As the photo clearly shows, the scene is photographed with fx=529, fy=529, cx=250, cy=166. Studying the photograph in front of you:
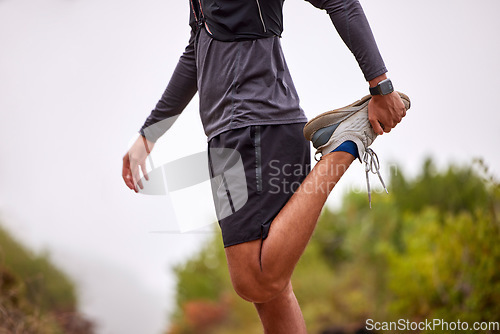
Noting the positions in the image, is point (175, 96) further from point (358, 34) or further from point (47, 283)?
point (47, 283)

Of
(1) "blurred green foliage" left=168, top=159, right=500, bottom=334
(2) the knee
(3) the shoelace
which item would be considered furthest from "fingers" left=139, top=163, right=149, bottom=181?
(1) "blurred green foliage" left=168, top=159, right=500, bottom=334

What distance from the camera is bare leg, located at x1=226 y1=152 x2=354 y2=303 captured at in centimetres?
120

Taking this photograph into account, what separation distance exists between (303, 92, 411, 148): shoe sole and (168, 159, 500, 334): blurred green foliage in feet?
3.16

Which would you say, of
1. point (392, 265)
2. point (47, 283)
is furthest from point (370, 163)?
point (47, 283)

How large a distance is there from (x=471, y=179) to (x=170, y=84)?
4.43 metres

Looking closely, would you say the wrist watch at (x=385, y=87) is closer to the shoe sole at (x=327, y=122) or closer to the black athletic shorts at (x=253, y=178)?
the shoe sole at (x=327, y=122)

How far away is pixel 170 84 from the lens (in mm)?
1524

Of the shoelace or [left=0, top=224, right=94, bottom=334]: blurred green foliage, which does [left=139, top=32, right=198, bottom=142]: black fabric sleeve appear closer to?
the shoelace

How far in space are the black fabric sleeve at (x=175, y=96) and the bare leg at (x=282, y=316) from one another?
605mm

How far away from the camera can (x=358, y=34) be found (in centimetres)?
121

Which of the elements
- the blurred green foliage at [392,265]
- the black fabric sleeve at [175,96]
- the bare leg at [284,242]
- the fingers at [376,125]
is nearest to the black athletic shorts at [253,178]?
the bare leg at [284,242]

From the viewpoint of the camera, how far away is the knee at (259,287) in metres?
1.22

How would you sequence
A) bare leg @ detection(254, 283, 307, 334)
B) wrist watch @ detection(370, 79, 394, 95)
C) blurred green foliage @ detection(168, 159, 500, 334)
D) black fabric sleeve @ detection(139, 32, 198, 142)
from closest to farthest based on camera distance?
wrist watch @ detection(370, 79, 394, 95) < bare leg @ detection(254, 283, 307, 334) < black fabric sleeve @ detection(139, 32, 198, 142) < blurred green foliage @ detection(168, 159, 500, 334)

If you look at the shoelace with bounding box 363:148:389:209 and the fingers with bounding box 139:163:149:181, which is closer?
the shoelace with bounding box 363:148:389:209
